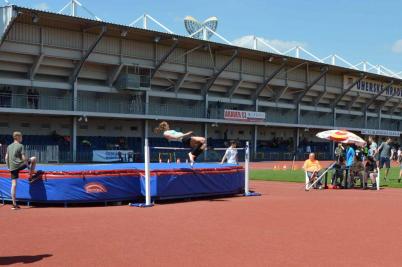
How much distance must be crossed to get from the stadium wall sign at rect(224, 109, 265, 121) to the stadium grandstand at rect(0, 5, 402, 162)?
0.11 metres

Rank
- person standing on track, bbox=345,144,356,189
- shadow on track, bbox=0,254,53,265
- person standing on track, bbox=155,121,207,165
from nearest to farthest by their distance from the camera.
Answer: shadow on track, bbox=0,254,53,265, person standing on track, bbox=155,121,207,165, person standing on track, bbox=345,144,356,189

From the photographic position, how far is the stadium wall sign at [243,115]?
54281mm

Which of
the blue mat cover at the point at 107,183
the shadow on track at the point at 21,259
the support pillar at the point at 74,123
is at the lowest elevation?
the shadow on track at the point at 21,259

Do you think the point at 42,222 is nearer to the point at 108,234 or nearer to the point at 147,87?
the point at 108,234

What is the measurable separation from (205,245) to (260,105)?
171 ft

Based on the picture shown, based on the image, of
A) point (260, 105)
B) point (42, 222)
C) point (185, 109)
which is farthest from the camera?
point (260, 105)

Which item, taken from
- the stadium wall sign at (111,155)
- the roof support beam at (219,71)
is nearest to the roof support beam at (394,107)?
the roof support beam at (219,71)

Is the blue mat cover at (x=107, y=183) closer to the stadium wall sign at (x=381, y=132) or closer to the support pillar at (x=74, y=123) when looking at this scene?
the support pillar at (x=74, y=123)

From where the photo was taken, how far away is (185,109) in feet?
170

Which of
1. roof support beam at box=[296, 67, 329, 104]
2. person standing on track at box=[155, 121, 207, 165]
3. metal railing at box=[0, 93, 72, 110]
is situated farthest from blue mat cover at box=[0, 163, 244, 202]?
roof support beam at box=[296, 67, 329, 104]

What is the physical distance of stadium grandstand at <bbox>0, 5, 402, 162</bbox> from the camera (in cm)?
4075

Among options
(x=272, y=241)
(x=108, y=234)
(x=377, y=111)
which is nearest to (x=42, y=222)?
(x=108, y=234)

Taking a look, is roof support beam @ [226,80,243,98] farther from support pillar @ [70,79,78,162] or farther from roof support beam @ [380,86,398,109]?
roof support beam @ [380,86,398,109]

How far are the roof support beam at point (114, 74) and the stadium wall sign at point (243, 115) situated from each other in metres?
12.7
